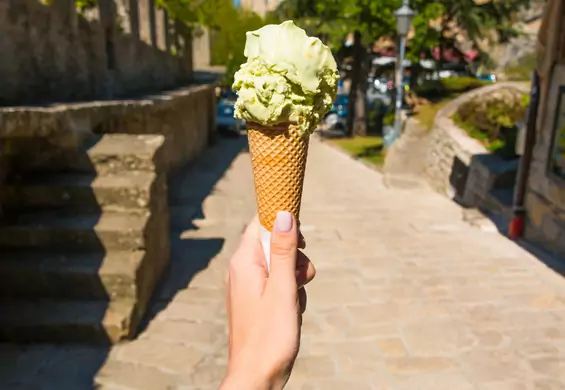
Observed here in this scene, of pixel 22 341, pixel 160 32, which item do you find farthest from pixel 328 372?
pixel 160 32

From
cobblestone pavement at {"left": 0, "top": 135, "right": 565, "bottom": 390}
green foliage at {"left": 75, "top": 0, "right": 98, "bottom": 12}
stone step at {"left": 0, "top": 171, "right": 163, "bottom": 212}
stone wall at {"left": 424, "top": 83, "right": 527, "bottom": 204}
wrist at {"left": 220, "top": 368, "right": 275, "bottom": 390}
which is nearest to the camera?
wrist at {"left": 220, "top": 368, "right": 275, "bottom": 390}

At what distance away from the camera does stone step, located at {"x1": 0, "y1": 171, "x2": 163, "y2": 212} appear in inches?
187

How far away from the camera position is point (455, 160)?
36.4ft

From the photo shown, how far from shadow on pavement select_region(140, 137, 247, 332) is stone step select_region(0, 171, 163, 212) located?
3.35 ft

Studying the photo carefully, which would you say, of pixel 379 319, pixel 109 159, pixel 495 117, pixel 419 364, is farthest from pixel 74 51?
pixel 495 117

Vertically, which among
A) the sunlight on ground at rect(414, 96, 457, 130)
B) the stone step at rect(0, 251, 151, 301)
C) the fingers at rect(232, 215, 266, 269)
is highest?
the fingers at rect(232, 215, 266, 269)

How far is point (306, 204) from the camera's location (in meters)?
10.1

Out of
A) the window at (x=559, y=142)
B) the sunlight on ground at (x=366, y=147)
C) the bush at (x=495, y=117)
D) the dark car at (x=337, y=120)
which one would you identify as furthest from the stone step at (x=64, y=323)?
the dark car at (x=337, y=120)

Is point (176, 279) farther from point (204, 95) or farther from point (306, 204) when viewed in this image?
point (204, 95)

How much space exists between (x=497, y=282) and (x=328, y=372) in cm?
268

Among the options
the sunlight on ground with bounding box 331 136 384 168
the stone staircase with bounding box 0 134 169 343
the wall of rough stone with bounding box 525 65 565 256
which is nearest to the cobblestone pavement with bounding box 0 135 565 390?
the stone staircase with bounding box 0 134 169 343

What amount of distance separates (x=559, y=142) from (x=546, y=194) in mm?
704

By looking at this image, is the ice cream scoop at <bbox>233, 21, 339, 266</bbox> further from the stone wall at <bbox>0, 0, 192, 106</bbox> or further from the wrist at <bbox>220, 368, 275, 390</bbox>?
the stone wall at <bbox>0, 0, 192, 106</bbox>

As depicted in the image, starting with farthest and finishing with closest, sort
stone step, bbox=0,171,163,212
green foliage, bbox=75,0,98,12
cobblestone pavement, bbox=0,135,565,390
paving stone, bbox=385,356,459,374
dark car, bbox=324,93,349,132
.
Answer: dark car, bbox=324,93,349,132, green foliage, bbox=75,0,98,12, stone step, bbox=0,171,163,212, paving stone, bbox=385,356,459,374, cobblestone pavement, bbox=0,135,565,390
